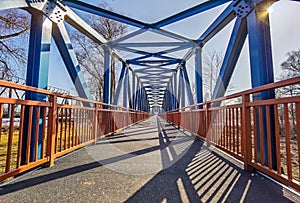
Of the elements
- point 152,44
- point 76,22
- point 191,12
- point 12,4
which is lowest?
point 12,4

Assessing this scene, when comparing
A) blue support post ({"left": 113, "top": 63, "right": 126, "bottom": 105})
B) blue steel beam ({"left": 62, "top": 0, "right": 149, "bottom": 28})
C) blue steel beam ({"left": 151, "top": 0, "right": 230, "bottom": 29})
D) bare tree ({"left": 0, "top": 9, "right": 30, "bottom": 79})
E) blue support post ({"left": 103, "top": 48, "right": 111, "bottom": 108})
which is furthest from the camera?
blue support post ({"left": 113, "top": 63, "right": 126, "bottom": 105})

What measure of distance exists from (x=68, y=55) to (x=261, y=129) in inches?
114

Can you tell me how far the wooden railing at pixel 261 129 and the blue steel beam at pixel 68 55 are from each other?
2.41 m

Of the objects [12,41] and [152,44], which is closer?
[12,41]

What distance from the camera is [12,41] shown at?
A: 4.46m

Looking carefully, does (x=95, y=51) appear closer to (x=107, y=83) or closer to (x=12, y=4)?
(x=107, y=83)

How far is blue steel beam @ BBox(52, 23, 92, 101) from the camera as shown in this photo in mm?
2684

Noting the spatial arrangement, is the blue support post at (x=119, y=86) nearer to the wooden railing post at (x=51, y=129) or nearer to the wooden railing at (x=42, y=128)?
the wooden railing at (x=42, y=128)

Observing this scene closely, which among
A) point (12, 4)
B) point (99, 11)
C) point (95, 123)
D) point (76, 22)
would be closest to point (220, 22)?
point (99, 11)

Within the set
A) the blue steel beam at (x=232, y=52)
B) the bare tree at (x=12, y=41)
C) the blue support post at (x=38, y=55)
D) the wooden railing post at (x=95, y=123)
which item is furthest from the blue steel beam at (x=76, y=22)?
the blue steel beam at (x=232, y=52)

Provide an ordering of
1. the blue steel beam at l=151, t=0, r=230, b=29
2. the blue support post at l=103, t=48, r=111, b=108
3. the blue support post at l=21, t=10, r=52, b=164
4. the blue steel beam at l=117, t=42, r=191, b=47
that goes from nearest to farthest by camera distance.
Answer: the blue support post at l=21, t=10, r=52, b=164
the blue steel beam at l=151, t=0, r=230, b=29
the blue support post at l=103, t=48, r=111, b=108
the blue steel beam at l=117, t=42, r=191, b=47

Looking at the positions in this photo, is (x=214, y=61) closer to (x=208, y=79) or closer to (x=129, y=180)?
(x=208, y=79)

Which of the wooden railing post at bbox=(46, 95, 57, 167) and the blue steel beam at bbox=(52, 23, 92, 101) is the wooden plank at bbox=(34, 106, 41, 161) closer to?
the wooden railing post at bbox=(46, 95, 57, 167)

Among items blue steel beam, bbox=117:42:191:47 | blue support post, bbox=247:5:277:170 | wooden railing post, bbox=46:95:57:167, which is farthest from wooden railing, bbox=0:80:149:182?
blue steel beam, bbox=117:42:191:47
